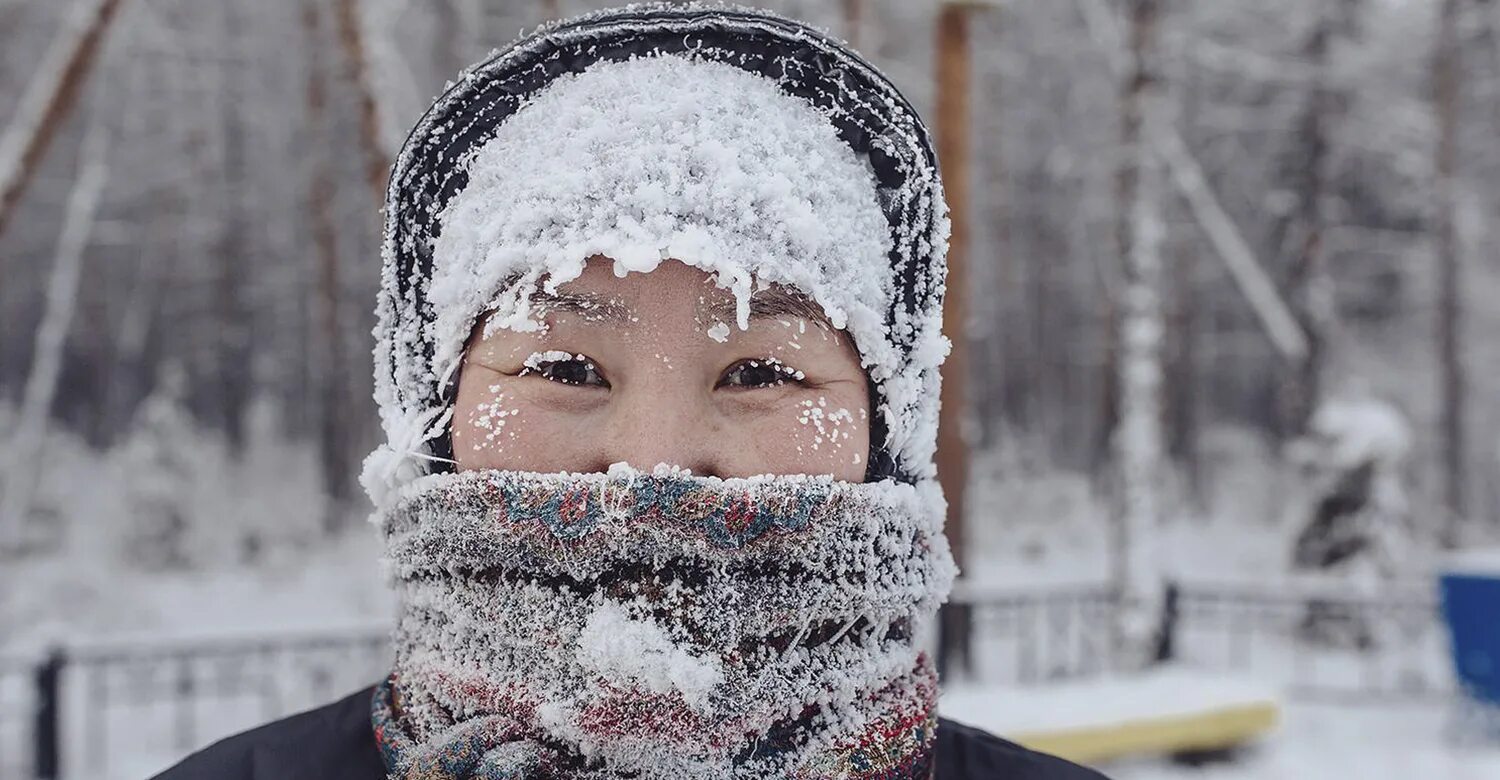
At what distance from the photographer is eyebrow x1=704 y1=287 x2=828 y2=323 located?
1.14 meters

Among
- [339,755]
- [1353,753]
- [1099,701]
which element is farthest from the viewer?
[1353,753]

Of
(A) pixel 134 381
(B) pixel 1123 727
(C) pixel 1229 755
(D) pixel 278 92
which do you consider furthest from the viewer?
(A) pixel 134 381

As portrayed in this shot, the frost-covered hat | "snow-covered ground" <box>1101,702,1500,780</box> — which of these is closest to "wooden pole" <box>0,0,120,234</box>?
the frost-covered hat

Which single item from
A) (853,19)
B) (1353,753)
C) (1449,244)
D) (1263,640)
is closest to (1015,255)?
(1449,244)

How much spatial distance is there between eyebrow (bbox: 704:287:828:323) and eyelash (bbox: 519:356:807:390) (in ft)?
0.18

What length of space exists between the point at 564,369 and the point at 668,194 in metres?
0.23

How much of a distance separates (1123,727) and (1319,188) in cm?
1328

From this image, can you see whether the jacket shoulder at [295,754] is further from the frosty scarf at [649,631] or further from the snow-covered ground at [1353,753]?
the snow-covered ground at [1353,753]

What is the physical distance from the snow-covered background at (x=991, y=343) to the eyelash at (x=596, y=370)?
20.3 ft

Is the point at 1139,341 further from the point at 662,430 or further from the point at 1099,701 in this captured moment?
the point at 662,430

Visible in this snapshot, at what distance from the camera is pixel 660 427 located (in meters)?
1.11

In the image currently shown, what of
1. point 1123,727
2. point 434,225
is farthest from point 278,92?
point 434,225

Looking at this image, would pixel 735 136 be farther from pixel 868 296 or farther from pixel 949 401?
pixel 949 401

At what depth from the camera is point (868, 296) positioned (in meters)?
1.28
